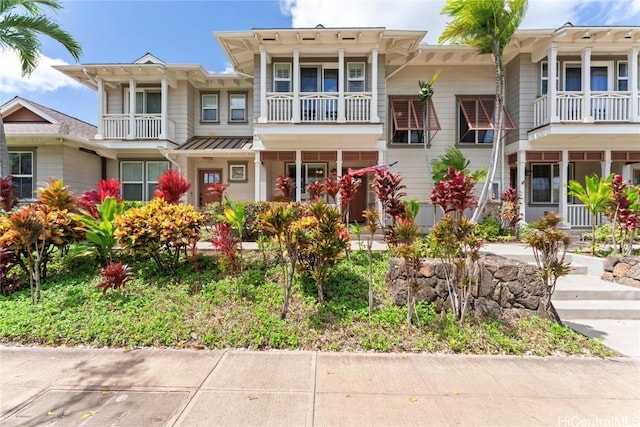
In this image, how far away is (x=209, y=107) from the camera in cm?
1444

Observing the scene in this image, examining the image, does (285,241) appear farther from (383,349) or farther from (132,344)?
(132,344)

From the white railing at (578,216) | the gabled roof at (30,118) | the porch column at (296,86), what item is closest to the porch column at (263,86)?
the porch column at (296,86)

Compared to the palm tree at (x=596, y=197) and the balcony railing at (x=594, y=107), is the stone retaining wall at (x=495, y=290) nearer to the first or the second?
the palm tree at (x=596, y=197)

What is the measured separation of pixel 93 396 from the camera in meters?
3.03

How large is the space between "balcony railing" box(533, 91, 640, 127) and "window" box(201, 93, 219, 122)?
13.8 m

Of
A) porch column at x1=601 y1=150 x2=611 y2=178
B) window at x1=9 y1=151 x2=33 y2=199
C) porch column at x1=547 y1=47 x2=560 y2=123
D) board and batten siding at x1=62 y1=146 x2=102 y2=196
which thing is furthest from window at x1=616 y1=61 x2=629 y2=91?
window at x1=9 y1=151 x2=33 y2=199

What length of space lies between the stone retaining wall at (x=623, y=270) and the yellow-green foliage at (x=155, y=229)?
27.9ft

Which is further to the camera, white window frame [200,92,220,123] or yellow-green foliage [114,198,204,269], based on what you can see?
white window frame [200,92,220,123]

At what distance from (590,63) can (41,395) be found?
17.4 m

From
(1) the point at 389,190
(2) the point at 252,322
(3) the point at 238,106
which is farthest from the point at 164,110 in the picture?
Result: (2) the point at 252,322

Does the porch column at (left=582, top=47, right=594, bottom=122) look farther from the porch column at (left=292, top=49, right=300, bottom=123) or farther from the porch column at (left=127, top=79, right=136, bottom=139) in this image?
the porch column at (left=127, top=79, right=136, bottom=139)

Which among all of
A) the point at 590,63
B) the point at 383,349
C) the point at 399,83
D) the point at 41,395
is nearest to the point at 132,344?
the point at 41,395

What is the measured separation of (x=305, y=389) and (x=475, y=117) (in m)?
12.7

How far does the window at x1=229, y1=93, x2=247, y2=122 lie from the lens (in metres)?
14.2
